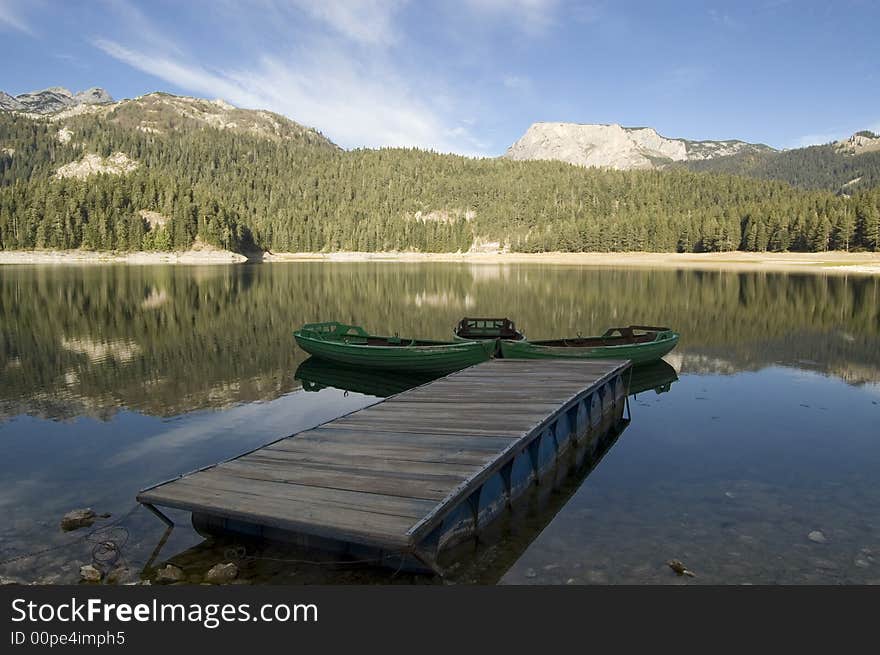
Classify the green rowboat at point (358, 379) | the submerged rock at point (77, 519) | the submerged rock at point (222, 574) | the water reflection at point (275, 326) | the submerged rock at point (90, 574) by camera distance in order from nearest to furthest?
the submerged rock at point (222, 574), the submerged rock at point (90, 574), the submerged rock at point (77, 519), the water reflection at point (275, 326), the green rowboat at point (358, 379)

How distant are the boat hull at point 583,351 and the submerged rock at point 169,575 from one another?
1867cm

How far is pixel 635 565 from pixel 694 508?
3.25m

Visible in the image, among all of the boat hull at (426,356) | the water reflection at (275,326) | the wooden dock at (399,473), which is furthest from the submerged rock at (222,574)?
the boat hull at (426,356)

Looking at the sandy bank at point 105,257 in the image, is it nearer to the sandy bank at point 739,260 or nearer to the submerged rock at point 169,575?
the sandy bank at point 739,260

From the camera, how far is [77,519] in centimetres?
1201

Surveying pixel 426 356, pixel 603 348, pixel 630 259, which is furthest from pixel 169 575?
pixel 630 259

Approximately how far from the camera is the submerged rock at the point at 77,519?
11.9m

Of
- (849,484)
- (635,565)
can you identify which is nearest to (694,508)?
(635,565)

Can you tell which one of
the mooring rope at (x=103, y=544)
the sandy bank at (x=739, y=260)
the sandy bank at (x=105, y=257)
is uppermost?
the sandy bank at (x=105, y=257)

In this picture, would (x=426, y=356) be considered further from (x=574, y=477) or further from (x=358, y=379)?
(x=574, y=477)

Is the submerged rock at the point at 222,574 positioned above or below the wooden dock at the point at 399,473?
below

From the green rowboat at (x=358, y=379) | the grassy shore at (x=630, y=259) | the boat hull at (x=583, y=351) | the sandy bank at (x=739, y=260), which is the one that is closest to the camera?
the green rowboat at (x=358, y=379)

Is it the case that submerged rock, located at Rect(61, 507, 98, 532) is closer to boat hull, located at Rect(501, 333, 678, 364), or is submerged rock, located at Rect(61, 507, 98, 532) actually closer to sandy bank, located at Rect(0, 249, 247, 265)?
boat hull, located at Rect(501, 333, 678, 364)

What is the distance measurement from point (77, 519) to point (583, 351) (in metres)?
19.8
